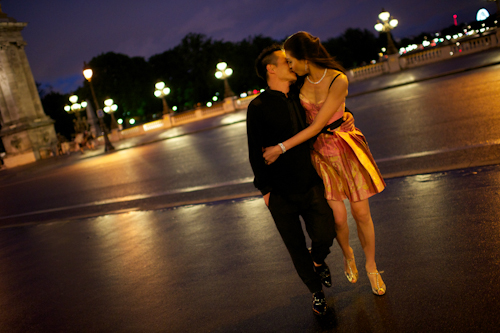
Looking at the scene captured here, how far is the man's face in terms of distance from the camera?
322cm

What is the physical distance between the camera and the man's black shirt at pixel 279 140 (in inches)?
126

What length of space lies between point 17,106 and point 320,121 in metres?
40.6

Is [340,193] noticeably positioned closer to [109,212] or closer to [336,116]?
[336,116]

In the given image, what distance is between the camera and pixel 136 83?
72812mm

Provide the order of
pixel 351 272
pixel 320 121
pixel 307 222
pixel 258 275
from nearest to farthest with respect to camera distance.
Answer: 1. pixel 320 121
2. pixel 307 222
3. pixel 351 272
4. pixel 258 275

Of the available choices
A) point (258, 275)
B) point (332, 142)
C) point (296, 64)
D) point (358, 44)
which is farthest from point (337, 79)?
point (358, 44)

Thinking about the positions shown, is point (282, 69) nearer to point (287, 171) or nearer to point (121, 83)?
point (287, 171)

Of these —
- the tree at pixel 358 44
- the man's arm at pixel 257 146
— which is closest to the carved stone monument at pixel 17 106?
the man's arm at pixel 257 146

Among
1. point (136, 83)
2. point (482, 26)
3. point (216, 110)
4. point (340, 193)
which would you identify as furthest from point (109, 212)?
point (482, 26)

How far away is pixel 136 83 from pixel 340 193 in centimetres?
Result: 7388

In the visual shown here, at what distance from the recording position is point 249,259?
15.6 feet

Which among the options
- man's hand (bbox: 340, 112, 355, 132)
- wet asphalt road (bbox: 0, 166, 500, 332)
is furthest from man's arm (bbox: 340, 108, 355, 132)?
wet asphalt road (bbox: 0, 166, 500, 332)

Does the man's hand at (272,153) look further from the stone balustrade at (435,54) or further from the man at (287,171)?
the stone balustrade at (435,54)

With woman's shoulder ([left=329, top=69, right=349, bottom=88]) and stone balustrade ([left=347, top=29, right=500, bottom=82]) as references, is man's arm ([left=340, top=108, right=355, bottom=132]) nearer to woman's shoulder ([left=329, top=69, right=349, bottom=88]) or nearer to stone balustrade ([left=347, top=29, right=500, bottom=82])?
woman's shoulder ([left=329, top=69, right=349, bottom=88])
